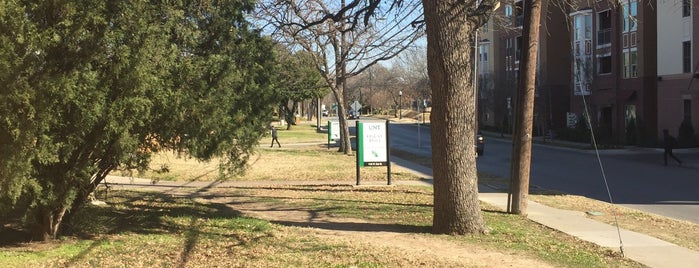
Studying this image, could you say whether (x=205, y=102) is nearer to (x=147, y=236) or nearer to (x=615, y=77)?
(x=147, y=236)

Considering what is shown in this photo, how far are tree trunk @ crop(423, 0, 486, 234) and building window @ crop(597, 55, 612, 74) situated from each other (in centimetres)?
3597

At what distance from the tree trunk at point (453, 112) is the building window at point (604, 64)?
35970 mm

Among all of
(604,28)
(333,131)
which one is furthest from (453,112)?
(604,28)

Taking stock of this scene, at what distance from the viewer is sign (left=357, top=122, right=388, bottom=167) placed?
15297mm

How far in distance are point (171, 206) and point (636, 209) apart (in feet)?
29.9

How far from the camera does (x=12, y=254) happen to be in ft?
21.7

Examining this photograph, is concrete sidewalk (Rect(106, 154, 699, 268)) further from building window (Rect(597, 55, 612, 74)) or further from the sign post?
building window (Rect(597, 55, 612, 74))

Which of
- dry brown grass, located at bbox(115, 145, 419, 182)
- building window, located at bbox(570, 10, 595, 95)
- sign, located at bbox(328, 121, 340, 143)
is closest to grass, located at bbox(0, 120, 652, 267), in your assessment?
dry brown grass, located at bbox(115, 145, 419, 182)

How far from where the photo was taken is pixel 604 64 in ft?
135

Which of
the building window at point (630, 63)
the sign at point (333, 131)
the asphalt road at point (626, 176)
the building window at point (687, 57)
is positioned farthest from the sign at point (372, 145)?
the building window at point (630, 63)

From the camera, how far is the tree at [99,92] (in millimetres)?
5824

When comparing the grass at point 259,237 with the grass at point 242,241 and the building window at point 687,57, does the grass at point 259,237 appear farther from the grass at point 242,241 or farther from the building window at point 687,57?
the building window at point 687,57

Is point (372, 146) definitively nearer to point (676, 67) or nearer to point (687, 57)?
point (687, 57)

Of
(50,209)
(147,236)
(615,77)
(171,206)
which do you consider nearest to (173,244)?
(147,236)
